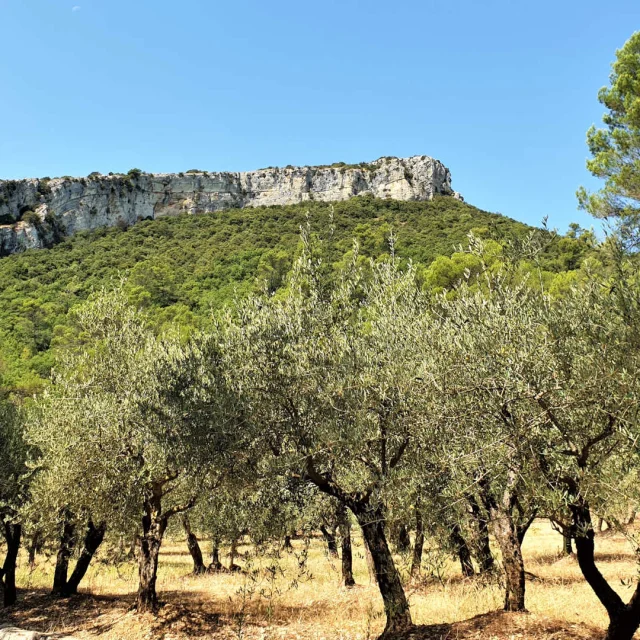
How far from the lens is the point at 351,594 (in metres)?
15.5

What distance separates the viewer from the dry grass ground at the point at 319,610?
9.89 metres

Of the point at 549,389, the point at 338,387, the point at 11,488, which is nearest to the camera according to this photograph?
the point at 549,389

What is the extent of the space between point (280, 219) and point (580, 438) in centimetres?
9143

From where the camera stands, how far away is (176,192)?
11094 centimetres

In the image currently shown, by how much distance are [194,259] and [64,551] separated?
194 feet

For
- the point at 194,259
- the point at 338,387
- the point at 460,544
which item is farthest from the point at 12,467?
the point at 194,259

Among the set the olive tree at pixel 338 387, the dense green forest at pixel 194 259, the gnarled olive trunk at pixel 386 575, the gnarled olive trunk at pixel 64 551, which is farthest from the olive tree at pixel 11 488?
the gnarled olive trunk at pixel 386 575

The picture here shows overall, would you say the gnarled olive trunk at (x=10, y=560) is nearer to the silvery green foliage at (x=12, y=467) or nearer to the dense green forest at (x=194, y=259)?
the silvery green foliage at (x=12, y=467)

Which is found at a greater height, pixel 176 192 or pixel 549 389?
pixel 176 192

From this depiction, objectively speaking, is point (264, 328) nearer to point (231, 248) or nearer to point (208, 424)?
point (208, 424)

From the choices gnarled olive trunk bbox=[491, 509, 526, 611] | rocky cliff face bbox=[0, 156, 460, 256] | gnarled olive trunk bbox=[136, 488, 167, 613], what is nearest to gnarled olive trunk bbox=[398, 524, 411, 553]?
gnarled olive trunk bbox=[491, 509, 526, 611]

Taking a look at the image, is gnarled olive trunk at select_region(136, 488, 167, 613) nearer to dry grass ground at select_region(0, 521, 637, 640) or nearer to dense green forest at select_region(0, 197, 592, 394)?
dry grass ground at select_region(0, 521, 637, 640)

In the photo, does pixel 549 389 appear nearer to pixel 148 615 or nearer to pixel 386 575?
pixel 386 575

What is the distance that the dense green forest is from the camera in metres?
35.9
